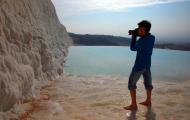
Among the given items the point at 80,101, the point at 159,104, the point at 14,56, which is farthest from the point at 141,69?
the point at 14,56

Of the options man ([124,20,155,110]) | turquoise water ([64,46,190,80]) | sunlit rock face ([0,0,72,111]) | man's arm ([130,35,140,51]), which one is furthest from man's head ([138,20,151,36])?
turquoise water ([64,46,190,80])

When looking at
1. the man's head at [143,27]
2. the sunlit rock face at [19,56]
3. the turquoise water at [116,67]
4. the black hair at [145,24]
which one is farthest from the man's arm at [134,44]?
the turquoise water at [116,67]

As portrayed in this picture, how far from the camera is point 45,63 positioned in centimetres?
747

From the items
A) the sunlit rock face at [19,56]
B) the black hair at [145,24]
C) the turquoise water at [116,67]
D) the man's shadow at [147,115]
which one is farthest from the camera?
the turquoise water at [116,67]

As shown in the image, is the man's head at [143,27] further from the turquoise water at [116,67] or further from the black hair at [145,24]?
the turquoise water at [116,67]

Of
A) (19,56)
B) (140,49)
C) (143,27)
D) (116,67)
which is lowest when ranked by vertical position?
(116,67)

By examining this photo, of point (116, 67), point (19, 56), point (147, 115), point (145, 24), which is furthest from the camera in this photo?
point (116, 67)

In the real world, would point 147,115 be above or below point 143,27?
below

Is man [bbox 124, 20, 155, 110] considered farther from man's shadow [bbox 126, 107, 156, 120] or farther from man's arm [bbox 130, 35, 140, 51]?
man's shadow [bbox 126, 107, 156, 120]

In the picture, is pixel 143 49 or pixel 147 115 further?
pixel 143 49

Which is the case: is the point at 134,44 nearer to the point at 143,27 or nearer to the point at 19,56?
the point at 143,27

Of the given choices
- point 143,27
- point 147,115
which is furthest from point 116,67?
point 147,115

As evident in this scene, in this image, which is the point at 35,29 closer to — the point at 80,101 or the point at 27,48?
the point at 27,48

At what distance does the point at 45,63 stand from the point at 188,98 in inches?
134
